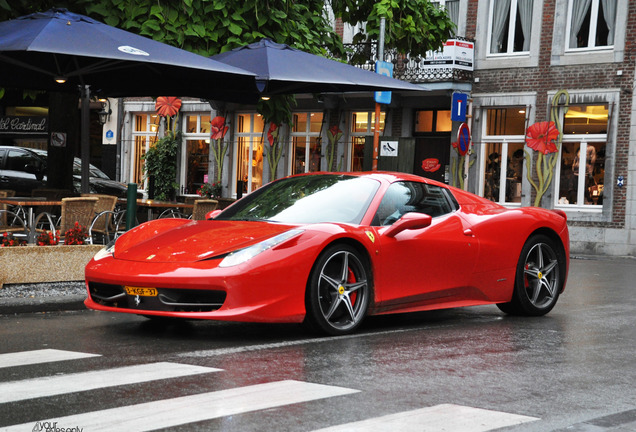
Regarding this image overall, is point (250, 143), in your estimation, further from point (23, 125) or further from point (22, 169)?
point (22, 169)

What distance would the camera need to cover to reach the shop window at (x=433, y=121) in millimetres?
28594

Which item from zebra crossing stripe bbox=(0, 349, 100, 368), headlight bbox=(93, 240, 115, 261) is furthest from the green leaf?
zebra crossing stripe bbox=(0, 349, 100, 368)

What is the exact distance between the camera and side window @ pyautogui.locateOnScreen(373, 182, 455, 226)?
8203 mm

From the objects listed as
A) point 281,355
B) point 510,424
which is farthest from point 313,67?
point 510,424

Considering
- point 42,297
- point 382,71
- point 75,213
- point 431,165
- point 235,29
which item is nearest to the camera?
point 42,297

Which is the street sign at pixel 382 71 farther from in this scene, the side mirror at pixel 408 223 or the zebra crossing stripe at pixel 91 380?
the zebra crossing stripe at pixel 91 380

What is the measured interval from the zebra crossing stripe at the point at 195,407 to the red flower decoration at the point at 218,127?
28.6m

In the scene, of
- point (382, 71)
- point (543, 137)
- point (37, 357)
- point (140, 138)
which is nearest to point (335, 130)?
point (543, 137)

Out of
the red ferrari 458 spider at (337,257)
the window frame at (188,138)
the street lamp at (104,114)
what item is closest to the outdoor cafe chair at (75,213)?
the red ferrari 458 spider at (337,257)

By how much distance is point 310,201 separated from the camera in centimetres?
815

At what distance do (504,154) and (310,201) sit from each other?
63.6ft

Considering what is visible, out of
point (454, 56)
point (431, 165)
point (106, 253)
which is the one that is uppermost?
point (454, 56)

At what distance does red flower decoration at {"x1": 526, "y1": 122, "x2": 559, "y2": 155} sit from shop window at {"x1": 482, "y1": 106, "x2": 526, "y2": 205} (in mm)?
518

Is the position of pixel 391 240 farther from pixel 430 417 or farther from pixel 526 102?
pixel 526 102
